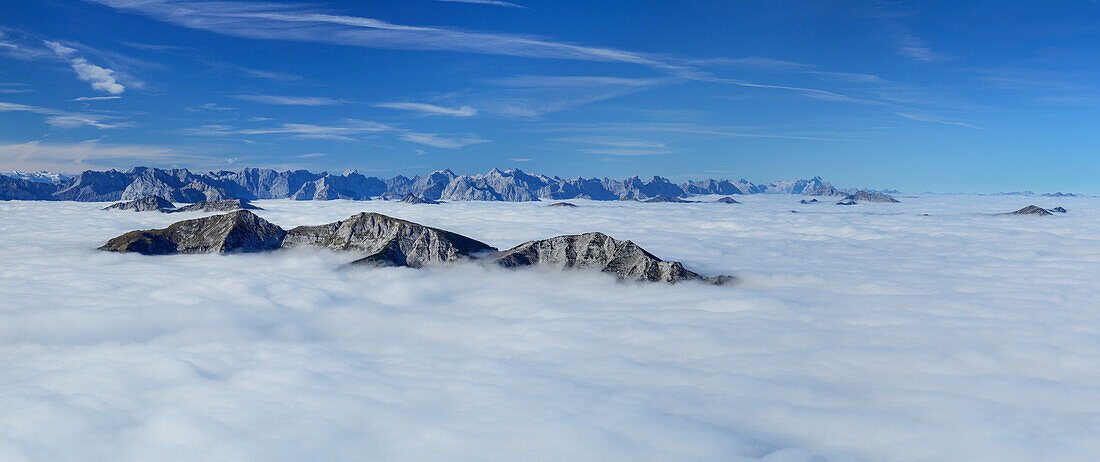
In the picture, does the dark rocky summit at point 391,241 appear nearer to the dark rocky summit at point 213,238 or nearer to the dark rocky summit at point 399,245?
the dark rocky summit at point 399,245

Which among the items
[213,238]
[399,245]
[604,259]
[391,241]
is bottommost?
[604,259]

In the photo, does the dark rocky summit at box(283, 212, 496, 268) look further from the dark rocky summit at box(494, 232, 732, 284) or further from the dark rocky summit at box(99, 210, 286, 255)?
the dark rocky summit at box(494, 232, 732, 284)

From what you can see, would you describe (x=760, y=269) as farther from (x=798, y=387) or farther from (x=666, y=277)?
(x=798, y=387)

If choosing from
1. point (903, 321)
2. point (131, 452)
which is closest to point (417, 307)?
point (131, 452)

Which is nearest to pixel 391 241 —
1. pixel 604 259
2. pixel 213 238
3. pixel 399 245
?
pixel 399 245

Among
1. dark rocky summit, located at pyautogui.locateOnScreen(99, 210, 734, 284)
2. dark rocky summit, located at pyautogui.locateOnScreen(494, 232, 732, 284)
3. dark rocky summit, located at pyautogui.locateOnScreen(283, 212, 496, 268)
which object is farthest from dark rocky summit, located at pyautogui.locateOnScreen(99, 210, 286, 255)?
dark rocky summit, located at pyautogui.locateOnScreen(494, 232, 732, 284)

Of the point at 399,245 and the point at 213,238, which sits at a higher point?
the point at 399,245

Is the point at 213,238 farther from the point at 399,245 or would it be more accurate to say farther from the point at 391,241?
the point at 399,245
